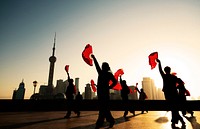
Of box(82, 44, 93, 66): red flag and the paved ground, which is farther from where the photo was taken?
the paved ground

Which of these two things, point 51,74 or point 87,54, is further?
point 51,74

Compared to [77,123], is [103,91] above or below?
above

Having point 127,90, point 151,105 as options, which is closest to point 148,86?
point 151,105

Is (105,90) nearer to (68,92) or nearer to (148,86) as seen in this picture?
(68,92)

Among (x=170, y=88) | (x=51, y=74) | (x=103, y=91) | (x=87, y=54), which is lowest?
(x=103, y=91)

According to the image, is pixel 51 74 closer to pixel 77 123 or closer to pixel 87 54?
pixel 77 123

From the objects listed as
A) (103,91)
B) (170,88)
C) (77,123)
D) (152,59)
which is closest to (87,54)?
(103,91)

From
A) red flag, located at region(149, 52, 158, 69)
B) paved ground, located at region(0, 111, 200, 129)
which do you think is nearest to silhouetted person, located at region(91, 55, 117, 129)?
paved ground, located at region(0, 111, 200, 129)

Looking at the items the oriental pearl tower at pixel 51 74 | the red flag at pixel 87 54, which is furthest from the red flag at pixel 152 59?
the oriental pearl tower at pixel 51 74

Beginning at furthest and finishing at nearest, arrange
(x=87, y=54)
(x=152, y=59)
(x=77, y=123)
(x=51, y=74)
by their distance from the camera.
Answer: (x=51, y=74) → (x=77, y=123) → (x=152, y=59) → (x=87, y=54)

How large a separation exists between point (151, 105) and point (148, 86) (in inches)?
6310

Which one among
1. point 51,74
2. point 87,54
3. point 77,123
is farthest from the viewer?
point 51,74

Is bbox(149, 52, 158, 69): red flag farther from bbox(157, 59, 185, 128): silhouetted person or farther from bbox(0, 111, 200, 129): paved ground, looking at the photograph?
bbox(0, 111, 200, 129): paved ground

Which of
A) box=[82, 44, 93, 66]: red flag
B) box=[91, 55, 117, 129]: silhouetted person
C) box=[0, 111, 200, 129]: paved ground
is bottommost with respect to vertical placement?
box=[0, 111, 200, 129]: paved ground
